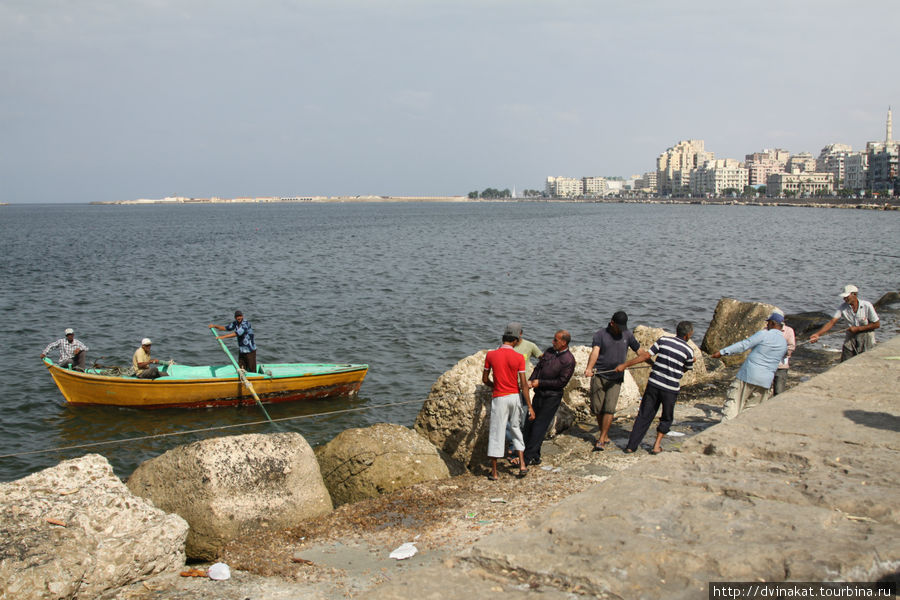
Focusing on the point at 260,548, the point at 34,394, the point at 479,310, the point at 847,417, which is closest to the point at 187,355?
the point at 34,394

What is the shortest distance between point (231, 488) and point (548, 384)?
393 centimetres

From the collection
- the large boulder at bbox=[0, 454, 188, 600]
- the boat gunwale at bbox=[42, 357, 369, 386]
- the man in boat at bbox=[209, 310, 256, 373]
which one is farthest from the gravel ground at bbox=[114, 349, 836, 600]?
the man in boat at bbox=[209, 310, 256, 373]

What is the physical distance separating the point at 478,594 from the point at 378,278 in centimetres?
3665

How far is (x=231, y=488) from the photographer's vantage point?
7512mm

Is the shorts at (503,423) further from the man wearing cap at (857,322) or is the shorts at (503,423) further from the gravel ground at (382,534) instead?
the man wearing cap at (857,322)

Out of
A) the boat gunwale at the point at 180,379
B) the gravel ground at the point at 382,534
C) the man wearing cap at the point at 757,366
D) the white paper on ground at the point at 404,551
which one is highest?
the man wearing cap at the point at 757,366

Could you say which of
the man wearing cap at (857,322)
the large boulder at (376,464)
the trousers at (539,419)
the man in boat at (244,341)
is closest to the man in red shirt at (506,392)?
the trousers at (539,419)

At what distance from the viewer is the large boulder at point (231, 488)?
24.3ft

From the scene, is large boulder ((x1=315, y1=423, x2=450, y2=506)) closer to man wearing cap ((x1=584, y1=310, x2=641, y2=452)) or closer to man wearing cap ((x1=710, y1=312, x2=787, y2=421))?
man wearing cap ((x1=584, y1=310, x2=641, y2=452))

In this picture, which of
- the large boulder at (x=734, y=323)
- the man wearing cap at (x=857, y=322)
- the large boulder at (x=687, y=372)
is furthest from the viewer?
the large boulder at (x=734, y=323)

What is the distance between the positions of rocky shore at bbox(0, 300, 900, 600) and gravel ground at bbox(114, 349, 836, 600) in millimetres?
25

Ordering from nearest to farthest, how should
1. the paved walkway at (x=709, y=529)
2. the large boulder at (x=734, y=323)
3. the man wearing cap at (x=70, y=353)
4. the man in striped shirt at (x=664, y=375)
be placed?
the paved walkway at (x=709, y=529), the man in striped shirt at (x=664, y=375), the man wearing cap at (x=70, y=353), the large boulder at (x=734, y=323)

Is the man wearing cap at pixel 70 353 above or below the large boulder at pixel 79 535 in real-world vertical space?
below

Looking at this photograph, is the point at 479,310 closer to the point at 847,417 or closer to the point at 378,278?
the point at 378,278
